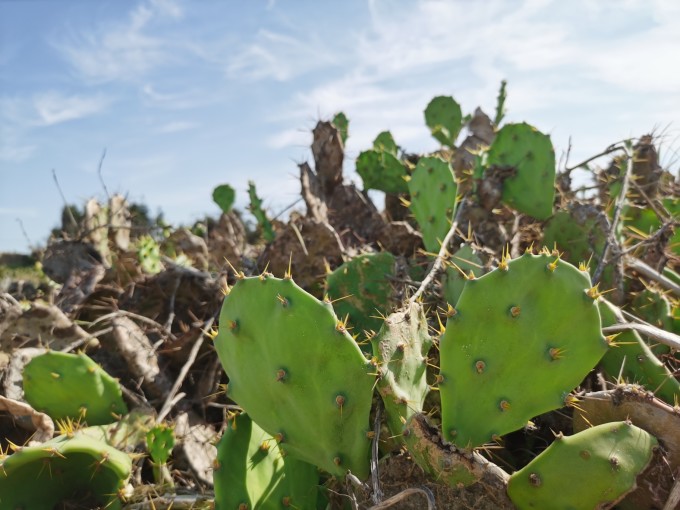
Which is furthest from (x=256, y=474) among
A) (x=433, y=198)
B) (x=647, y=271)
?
(x=647, y=271)

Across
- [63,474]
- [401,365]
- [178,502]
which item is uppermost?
[401,365]

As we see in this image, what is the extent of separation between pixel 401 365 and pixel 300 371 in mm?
237

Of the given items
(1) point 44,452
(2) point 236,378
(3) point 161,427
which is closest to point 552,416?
(2) point 236,378

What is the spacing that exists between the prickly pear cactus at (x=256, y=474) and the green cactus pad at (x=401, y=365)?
14.1 inches

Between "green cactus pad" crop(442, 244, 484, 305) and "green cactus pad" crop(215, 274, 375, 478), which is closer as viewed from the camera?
"green cactus pad" crop(215, 274, 375, 478)

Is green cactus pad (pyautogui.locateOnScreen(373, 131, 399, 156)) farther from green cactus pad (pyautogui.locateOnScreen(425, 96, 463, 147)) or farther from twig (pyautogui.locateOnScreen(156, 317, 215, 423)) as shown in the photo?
twig (pyautogui.locateOnScreen(156, 317, 215, 423))

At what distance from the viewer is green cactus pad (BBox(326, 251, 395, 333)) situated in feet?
6.90

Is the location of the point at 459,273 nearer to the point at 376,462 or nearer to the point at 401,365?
the point at 401,365

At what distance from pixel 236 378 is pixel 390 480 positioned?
17.1 inches

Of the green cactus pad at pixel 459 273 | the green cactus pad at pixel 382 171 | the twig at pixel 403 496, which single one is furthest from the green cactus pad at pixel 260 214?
the twig at pixel 403 496

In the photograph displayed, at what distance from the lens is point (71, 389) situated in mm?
2207

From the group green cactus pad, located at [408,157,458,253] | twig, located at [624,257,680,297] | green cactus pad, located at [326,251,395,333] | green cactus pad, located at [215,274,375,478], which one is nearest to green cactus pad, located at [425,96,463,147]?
green cactus pad, located at [408,157,458,253]

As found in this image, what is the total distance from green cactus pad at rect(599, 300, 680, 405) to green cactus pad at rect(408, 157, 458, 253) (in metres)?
0.79

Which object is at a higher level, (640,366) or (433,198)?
(433,198)
